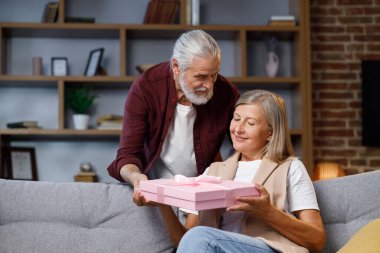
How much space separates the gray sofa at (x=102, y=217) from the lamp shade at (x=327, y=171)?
7.28ft

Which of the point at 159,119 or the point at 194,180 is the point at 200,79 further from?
the point at 194,180

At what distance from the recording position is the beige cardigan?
1830mm

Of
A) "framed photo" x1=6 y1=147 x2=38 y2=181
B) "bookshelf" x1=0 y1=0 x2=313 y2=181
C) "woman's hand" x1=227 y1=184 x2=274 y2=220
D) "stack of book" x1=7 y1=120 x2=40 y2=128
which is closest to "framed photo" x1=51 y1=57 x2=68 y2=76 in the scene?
"bookshelf" x1=0 y1=0 x2=313 y2=181

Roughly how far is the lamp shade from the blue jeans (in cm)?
266

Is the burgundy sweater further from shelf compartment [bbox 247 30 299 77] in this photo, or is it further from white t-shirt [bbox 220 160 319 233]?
shelf compartment [bbox 247 30 299 77]

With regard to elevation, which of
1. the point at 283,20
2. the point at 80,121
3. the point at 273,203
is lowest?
the point at 273,203

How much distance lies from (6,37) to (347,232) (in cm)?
323

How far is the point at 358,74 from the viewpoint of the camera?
4602 mm

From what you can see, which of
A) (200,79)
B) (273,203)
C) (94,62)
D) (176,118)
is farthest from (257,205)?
(94,62)

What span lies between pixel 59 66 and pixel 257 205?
2.94 m

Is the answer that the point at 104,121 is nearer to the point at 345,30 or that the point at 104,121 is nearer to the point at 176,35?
the point at 176,35

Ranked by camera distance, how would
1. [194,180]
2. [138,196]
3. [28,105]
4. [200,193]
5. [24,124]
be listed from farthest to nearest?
1. [28,105]
2. [24,124]
3. [138,196]
4. [194,180]
5. [200,193]

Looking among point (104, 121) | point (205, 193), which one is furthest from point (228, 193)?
point (104, 121)

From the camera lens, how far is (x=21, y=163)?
4344 mm
